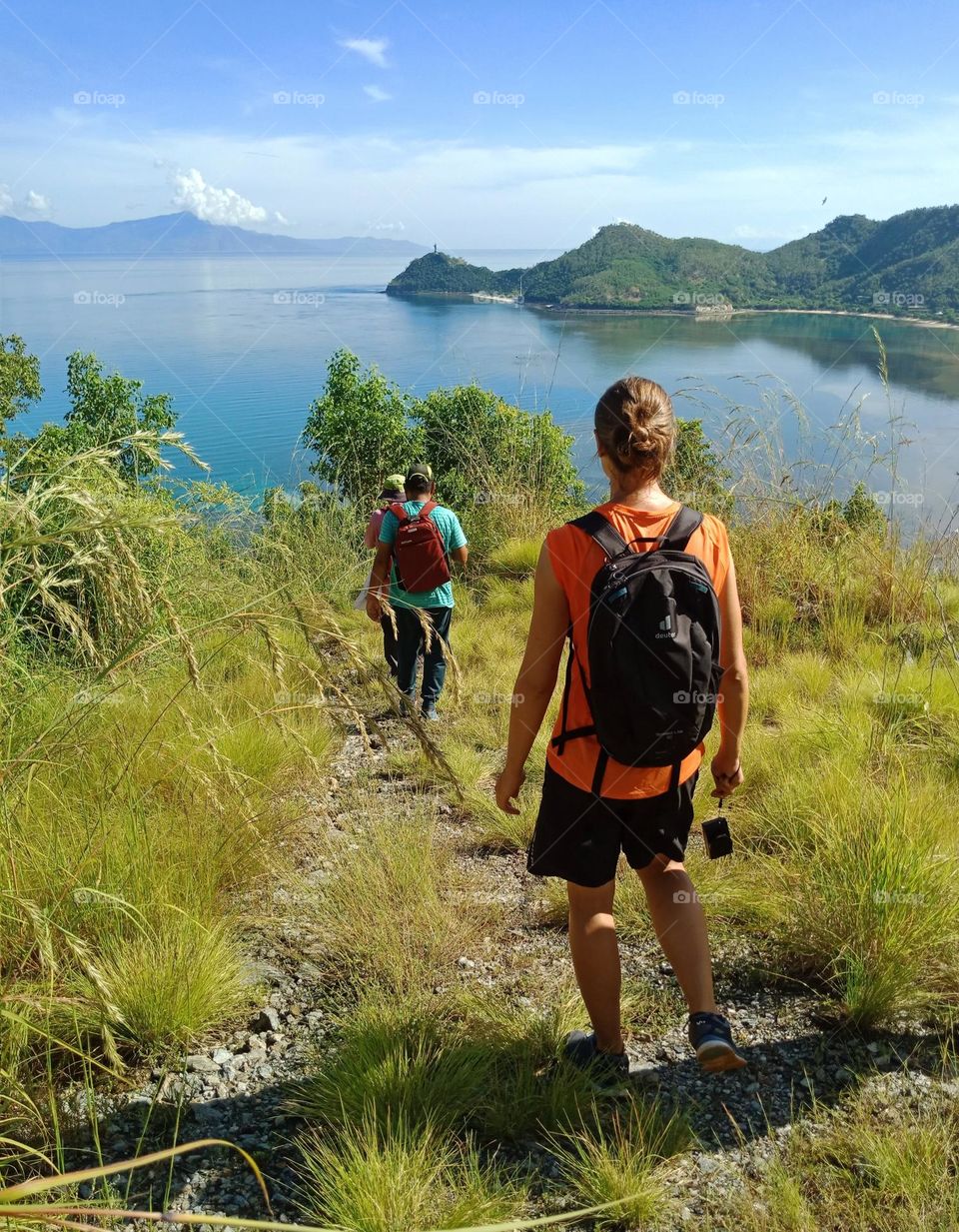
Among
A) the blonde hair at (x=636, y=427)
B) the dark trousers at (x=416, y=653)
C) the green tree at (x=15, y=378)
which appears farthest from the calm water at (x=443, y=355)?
the blonde hair at (x=636, y=427)

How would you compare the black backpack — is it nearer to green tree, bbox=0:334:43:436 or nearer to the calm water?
green tree, bbox=0:334:43:436

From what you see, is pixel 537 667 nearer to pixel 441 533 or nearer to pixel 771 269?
pixel 441 533

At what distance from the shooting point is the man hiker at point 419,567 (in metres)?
4.81

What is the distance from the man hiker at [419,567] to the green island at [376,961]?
1.09 meters

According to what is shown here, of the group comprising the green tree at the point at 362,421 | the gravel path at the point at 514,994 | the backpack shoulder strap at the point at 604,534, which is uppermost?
the green tree at the point at 362,421

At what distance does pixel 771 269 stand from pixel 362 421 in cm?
7668

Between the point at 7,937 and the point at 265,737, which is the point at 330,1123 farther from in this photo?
the point at 265,737

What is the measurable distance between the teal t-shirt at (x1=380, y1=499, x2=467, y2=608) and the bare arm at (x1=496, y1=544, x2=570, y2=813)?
8.98 ft

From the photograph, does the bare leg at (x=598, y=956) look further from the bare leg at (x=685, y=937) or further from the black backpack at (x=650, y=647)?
the black backpack at (x=650, y=647)

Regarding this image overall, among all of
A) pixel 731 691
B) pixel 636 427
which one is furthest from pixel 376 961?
pixel 636 427

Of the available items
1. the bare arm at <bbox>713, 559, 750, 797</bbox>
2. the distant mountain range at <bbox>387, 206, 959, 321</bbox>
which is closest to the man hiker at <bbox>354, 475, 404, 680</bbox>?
the bare arm at <bbox>713, 559, 750, 797</bbox>

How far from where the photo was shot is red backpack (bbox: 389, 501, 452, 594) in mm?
4801

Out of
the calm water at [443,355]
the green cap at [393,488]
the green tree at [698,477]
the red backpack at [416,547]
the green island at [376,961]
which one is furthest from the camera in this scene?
the calm water at [443,355]

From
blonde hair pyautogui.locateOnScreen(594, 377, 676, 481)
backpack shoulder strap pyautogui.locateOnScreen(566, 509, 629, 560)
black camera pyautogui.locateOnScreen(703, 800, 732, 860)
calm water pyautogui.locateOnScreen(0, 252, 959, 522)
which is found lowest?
black camera pyautogui.locateOnScreen(703, 800, 732, 860)
